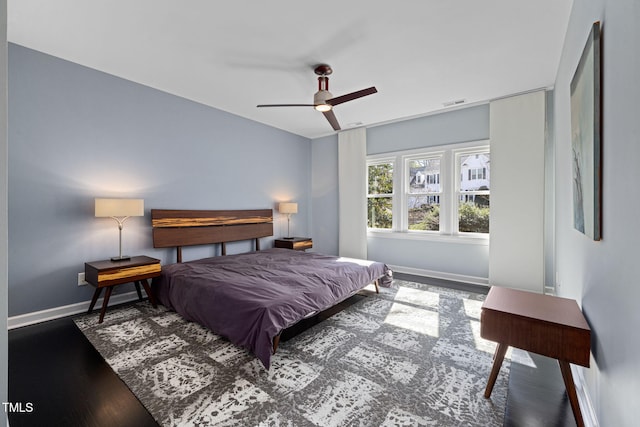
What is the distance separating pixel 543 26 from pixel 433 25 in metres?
0.95

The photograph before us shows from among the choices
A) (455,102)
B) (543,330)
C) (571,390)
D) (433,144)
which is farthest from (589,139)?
(433,144)

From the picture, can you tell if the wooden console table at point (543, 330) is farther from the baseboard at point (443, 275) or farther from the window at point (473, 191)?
the window at point (473, 191)

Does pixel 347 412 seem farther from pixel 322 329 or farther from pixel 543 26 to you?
pixel 543 26

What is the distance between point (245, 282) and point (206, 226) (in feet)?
5.81

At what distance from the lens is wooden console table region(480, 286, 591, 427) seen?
1.39m

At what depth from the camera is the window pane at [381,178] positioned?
5.14 metres

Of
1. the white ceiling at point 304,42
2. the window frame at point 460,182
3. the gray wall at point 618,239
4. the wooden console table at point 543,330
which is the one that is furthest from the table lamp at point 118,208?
the window frame at point 460,182

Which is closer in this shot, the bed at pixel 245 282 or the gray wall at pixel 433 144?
the bed at pixel 245 282

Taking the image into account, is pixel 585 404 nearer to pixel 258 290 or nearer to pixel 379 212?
pixel 258 290

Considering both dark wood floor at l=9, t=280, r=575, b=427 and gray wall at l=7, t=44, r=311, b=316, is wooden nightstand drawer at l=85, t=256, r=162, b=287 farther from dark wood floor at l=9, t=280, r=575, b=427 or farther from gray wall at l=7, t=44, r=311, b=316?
dark wood floor at l=9, t=280, r=575, b=427

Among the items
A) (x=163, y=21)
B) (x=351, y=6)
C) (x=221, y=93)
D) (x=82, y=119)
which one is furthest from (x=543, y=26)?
(x=82, y=119)

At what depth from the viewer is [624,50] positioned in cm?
100

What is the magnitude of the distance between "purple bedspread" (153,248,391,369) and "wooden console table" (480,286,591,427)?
135cm

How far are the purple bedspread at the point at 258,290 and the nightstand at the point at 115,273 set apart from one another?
0.55 ft
